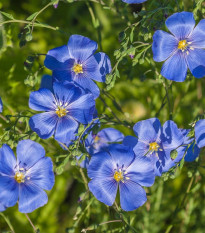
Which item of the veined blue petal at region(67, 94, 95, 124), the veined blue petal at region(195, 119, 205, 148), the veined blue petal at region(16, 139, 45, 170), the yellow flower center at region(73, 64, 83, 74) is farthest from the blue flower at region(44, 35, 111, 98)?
the veined blue petal at region(195, 119, 205, 148)

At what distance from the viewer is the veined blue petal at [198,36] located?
2.29m

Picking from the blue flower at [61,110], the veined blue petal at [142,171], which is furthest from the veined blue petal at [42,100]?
the veined blue petal at [142,171]

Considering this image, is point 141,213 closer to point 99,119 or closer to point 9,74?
point 99,119

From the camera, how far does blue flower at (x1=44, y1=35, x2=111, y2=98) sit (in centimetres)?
233

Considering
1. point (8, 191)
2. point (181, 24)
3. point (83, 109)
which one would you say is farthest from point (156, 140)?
point (8, 191)

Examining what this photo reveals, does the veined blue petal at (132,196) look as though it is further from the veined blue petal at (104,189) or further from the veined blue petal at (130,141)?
the veined blue petal at (130,141)

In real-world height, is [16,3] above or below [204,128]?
above

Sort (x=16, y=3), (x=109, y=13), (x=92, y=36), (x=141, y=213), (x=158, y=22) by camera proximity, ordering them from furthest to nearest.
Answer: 1. (x=16, y=3)
2. (x=109, y=13)
3. (x=92, y=36)
4. (x=141, y=213)
5. (x=158, y=22)

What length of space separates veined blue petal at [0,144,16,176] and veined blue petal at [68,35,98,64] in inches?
29.7

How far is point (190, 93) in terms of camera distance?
367 cm

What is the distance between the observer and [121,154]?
2.28m

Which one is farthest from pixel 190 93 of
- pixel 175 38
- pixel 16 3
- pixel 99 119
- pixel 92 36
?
pixel 16 3

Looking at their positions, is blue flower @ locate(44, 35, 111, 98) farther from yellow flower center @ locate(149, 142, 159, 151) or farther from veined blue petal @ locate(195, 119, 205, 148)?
veined blue petal @ locate(195, 119, 205, 148)

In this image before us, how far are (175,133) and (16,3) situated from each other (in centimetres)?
265
